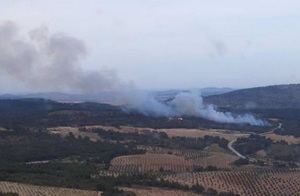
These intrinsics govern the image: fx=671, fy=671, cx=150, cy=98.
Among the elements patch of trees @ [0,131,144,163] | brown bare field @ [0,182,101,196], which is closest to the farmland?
patch of trees @ [0,131,144,163]

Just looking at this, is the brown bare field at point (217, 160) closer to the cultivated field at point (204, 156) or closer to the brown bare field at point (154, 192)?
the cultivated field at point (204, 156)

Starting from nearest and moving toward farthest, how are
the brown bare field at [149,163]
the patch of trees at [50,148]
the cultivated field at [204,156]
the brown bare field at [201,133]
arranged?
the brown bare field at [149,163] → the cultivated field at [204,156] → the patch of trees at [50,148] → the brown bare field at [201,133]

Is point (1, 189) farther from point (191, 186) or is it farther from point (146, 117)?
point (146, 117)

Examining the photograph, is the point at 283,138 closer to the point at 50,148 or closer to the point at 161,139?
the point at 161,139

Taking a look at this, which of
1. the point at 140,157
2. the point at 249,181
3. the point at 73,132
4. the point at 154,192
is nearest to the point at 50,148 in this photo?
the point at 140,157

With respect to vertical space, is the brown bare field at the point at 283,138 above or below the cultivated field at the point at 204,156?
above

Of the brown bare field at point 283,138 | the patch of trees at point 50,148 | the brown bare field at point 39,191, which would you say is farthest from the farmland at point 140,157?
the brown bare field at point 283,138

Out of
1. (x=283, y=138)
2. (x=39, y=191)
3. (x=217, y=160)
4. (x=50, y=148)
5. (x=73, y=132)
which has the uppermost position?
(x=73, y=132)
